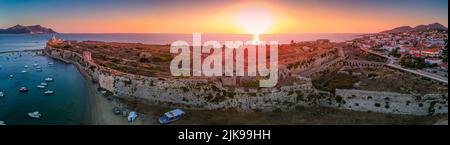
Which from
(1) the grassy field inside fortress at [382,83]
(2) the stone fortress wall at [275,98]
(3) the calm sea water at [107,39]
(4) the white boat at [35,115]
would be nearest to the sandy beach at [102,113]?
(2) the stone fortress wall at [275,98]

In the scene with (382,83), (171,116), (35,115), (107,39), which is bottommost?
(35,115)

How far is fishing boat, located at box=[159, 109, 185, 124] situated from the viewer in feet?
34.4

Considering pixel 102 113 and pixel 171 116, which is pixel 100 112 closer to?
pixel 102 113

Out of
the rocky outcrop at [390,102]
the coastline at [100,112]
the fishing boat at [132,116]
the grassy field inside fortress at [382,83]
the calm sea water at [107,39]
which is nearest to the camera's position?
the rocky outcrop at [390,102]

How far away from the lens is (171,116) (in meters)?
10.6

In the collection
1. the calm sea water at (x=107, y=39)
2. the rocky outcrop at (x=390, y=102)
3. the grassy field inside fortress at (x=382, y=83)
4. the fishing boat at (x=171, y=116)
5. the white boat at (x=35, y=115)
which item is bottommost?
the white boat at (x=35, y=115)

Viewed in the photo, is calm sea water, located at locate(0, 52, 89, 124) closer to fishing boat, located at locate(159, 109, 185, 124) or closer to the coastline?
the coastline

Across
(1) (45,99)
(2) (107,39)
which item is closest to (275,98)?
(1) (45,99)

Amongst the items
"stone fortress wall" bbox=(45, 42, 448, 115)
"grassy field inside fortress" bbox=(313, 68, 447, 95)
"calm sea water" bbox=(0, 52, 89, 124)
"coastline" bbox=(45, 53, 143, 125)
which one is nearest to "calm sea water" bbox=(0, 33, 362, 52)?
"calm sea water" bbox=(0, 52, 89, 124)

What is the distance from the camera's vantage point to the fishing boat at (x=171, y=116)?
10477mm

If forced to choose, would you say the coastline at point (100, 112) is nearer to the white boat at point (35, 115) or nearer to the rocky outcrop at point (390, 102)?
the white boat at point (35, 115)

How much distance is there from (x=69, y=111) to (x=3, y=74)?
13321mm

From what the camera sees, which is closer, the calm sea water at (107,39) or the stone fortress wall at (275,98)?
the stone fortress wall at (275,98)
